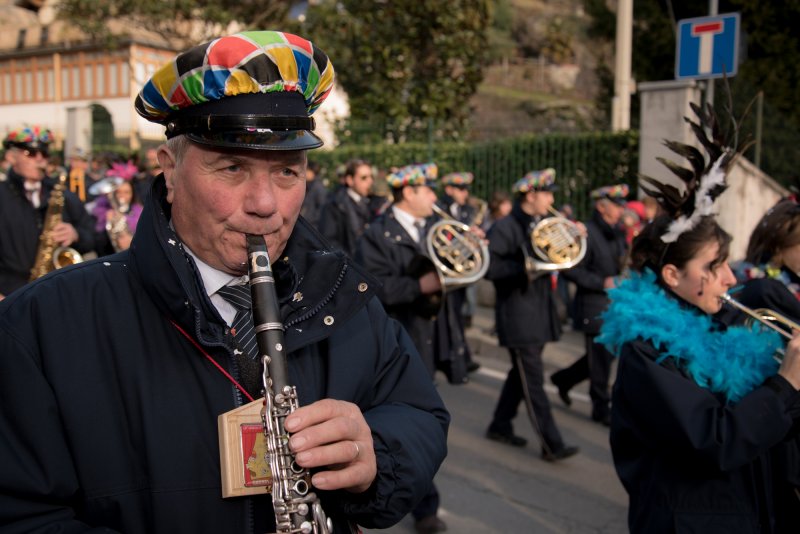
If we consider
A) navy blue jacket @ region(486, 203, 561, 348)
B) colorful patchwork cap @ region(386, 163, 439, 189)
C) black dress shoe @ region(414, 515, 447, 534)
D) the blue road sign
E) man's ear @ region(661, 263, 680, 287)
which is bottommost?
black dress shoe @ region(414, 515, 447, 534)

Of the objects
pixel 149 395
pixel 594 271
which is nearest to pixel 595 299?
pixel 594 271

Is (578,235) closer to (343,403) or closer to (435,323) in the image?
(435,323)

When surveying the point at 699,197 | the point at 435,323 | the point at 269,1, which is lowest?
the point at 435,323

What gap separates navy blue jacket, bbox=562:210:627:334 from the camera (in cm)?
748

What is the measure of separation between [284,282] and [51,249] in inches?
198

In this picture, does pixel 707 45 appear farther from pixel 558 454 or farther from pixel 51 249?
pixel 51 249

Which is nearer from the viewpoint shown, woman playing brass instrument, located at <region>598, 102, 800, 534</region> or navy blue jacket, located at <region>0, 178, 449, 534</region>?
navy blue jacket, located at <region>0, 178, 449, 534</region>

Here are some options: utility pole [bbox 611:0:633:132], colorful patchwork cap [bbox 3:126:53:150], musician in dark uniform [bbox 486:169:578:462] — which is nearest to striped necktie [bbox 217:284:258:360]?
musician in dark uniform [bbox 486:169:578:462]

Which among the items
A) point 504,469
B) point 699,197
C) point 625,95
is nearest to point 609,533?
point 504,469

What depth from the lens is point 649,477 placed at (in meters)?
2.98

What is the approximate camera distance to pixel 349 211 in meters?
10.2

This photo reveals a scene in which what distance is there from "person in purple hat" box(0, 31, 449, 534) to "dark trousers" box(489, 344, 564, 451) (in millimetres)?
4453

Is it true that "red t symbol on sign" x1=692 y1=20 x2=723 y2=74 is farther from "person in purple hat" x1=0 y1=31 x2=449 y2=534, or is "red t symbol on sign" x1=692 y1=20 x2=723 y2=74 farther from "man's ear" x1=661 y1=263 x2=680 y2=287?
"person in purple hat" x1=0 y1=31 x2=449 y2=534

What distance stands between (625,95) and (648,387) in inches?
497
